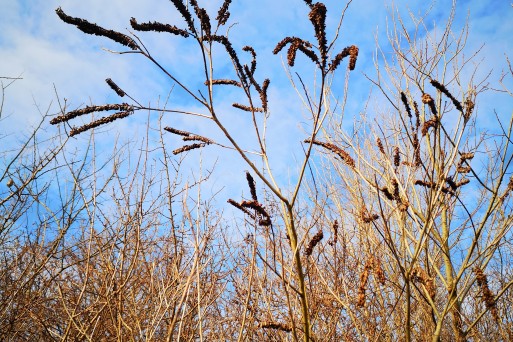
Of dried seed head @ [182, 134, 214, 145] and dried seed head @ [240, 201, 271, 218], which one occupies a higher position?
dried seed head @ [182, 134, 214, 145]

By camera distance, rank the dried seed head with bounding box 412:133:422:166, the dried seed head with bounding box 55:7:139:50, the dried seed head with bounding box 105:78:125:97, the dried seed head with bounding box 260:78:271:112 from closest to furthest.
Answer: the dried seed head with bounding box 55:7:139:50 < the dried seed head with bounding box 105:78:125:97 < the dried seed head with bounding box 260:78:271:112 < the dried seed head with bounding box 412:133:422:166

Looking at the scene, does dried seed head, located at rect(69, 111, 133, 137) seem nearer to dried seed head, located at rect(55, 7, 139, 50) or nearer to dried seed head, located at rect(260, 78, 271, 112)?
dried seed head, located at rect(55, 7, 139, 50)

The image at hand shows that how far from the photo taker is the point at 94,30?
3.84ft

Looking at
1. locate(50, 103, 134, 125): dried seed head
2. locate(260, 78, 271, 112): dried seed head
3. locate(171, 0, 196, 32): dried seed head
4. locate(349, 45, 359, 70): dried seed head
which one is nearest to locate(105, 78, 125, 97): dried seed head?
locate(50, 103, 134, 125): dried seed head

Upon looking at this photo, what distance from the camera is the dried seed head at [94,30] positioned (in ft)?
3.70

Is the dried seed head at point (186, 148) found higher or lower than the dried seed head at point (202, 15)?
lower

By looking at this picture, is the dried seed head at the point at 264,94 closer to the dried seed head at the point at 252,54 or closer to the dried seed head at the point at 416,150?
the dried seed head at the point at 252,54

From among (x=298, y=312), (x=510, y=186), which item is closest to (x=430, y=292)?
(x=510, y=186)

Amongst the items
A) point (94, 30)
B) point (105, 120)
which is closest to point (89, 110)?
point (105, 120)

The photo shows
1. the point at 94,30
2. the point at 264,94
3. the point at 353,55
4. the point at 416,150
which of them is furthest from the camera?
the point at 416,150

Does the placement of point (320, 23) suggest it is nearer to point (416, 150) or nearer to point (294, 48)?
point (294, 48)

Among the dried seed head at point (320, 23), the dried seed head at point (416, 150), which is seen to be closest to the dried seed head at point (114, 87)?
the dried seed head at point (320, 23)

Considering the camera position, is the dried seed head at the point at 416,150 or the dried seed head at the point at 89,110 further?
the dried seed head at the point at 416,150

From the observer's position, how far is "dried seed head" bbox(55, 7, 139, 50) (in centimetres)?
113
